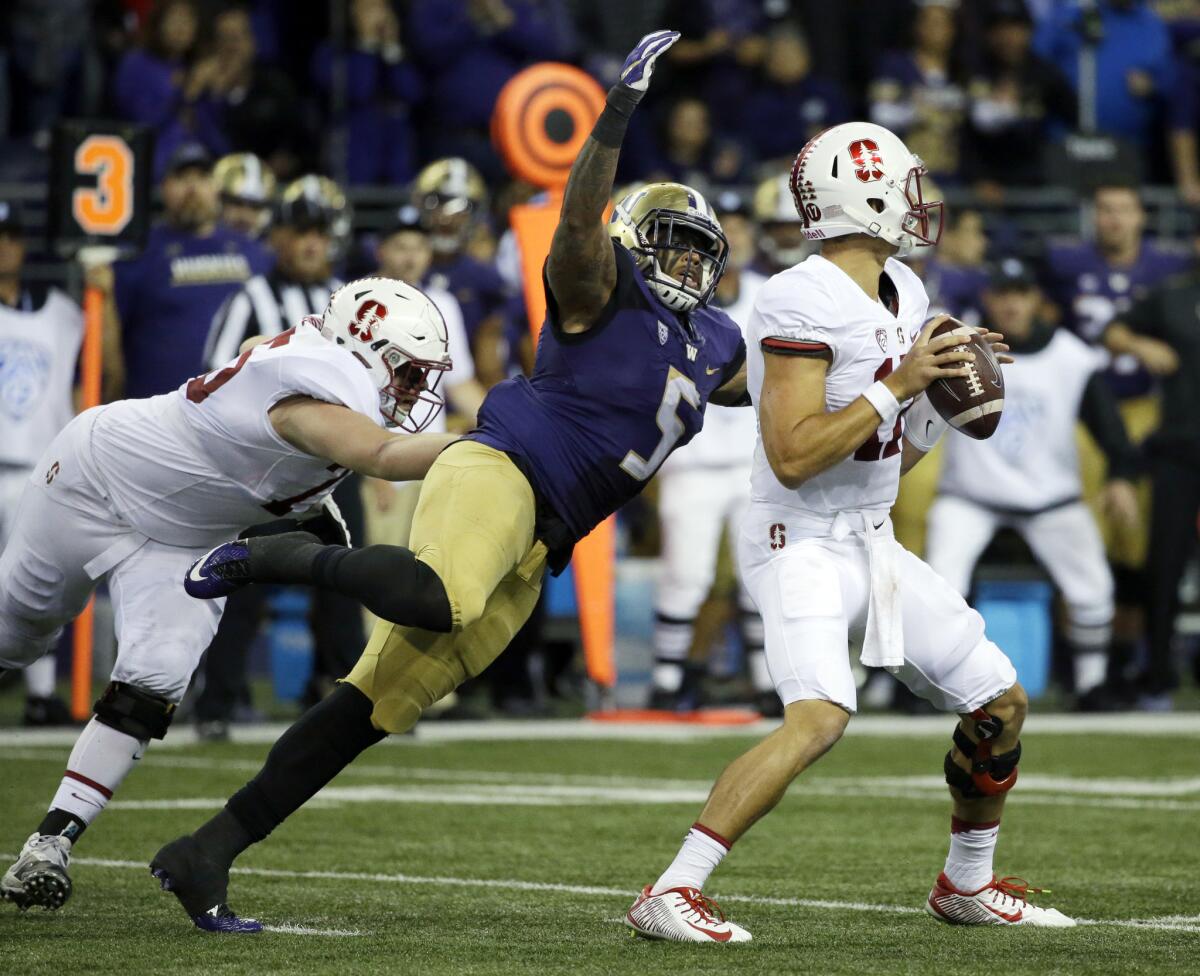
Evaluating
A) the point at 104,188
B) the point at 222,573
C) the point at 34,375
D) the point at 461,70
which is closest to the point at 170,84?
the point at 461,70

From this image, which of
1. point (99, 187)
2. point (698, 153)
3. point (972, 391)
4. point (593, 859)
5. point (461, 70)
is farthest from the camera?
point (698, 153)

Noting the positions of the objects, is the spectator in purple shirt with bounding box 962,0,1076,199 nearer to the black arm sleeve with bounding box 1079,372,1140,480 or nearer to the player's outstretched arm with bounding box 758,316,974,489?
the black arm sleeve with bounding box 1079,372,1140,480

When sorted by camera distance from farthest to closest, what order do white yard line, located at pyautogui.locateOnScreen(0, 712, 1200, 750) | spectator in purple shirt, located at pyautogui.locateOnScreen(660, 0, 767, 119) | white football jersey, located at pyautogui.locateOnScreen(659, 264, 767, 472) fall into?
spectator in purple shirt, located at pyautogui.locateOnScreen(660, 0, 767, 119)
white football jersey, located at pyautogui.locateOnScreen(659, 264, 767, 472)
white yard line, located at pyautogui.locateOnScreen(0, 712, 1200, 750)

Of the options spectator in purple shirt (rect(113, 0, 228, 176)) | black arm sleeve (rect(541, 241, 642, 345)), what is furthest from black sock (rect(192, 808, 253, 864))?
spectator in purple shirt (rect(113, 0, 228, 176))

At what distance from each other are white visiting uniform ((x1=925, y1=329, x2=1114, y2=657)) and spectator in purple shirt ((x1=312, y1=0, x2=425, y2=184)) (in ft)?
13.4

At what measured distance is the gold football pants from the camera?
4.73 metres

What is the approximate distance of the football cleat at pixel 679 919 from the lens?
4.64 metres

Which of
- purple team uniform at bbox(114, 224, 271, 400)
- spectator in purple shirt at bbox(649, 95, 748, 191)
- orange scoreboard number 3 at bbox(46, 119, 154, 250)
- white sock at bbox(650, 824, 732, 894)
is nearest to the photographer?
white sock at bbox(650, 824, 732, 894)

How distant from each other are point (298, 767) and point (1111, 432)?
6630mm

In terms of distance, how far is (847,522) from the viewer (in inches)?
195

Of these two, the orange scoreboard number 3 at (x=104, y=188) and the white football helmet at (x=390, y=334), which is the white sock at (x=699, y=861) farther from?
the orange scoreboard number 3 at (x=104, y=188)

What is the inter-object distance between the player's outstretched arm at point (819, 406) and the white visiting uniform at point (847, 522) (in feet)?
0.18

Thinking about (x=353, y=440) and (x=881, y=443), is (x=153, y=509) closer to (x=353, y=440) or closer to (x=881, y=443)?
(x=353, y=440)

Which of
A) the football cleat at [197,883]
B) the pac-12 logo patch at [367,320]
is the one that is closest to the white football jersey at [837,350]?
the pac-12 logo patch at [367,320]
